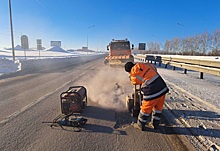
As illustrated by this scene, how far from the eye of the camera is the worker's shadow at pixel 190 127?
3.24 m

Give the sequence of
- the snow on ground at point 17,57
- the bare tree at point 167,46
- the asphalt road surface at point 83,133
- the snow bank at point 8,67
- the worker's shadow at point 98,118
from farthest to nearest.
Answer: the bare tree at point 167,46
the snow on ground at point 17,57
the snow bank at point 8,67
the worker's shadow at point 98,118
the asphalt road surface at point 83,133

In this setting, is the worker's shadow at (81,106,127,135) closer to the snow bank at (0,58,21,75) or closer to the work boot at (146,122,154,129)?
the work boot at (146,122,154,129)

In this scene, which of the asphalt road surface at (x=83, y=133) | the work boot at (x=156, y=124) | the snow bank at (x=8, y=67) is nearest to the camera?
the asphalt road surface at (x=83, y=133)

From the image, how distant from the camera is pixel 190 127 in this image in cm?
344

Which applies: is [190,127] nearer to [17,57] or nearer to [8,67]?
[8,67]

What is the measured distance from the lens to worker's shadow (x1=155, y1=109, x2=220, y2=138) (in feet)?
10.6

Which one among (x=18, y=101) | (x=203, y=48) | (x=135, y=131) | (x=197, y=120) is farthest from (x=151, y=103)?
(x=203, y=48)

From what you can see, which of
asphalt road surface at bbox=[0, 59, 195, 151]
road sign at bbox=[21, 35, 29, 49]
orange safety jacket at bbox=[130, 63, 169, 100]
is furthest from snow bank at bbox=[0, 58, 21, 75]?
orange safety jacket at bbox=[130, 63, 169, 100]

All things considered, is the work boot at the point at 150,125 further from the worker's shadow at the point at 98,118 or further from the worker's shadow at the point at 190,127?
the worker's shadow at the point at 98,118

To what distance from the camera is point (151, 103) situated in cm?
336

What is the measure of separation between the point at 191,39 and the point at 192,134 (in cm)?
9525

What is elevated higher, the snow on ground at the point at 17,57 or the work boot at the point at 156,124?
the snow on ground at the point at 17,57

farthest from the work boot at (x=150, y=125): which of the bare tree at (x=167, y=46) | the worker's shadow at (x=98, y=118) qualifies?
the bare tree at (x=167, y=46)

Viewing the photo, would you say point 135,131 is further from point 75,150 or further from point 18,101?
point 18,101
